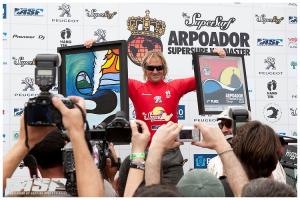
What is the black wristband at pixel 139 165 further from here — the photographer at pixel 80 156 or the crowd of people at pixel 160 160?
the photographer at pixel 80 156

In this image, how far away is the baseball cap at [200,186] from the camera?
6.95 feet

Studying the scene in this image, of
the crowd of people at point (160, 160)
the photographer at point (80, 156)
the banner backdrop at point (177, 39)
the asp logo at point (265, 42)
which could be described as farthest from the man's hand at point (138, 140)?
the asp logo at point (265, 42)

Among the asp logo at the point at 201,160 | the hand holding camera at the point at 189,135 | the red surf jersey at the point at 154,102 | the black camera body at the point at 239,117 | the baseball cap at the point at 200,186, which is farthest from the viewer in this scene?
the asp logo at the point at 201,160

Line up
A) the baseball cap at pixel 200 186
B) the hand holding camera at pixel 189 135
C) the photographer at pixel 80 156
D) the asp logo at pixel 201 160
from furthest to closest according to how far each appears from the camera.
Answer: the asp logo at pixel 201 160 → the hand holding camera at pixel 189 135 → the baseball cap at pixel 200 186 → the photographer at pixel 80 156

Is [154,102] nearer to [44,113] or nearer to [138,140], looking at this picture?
[138,140]

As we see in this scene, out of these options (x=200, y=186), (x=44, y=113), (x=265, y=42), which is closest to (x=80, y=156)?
(x=44, y=113)

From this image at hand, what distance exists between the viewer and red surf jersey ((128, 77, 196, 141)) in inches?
174

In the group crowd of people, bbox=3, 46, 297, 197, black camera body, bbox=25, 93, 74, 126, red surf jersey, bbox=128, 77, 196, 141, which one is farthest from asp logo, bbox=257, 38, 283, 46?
black camera body, bbox=25, 93, 74, 126

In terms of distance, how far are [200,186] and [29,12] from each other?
12.2ft

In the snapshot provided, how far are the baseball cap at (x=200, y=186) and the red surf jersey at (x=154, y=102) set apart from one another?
2235 millimetres

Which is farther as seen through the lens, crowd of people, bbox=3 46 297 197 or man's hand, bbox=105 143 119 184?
man's hand, bbox=105 143 119 184

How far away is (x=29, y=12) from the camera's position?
211 inches

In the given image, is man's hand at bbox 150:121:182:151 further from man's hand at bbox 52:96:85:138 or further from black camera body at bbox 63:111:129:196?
man's hand at bbox 52:96:85:138

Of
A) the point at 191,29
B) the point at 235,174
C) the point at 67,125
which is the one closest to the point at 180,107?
the point at 191,29
